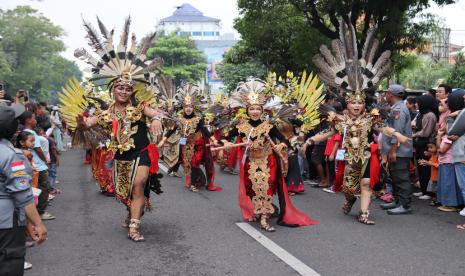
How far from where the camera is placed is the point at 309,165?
1114 centimetres

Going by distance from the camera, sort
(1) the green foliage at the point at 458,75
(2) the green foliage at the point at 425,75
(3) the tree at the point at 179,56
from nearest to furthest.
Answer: (1) the green foliage at the point at 458,75 < (2) the green foliage at the point at 425,75 < (3) the tree at the point at 179,56

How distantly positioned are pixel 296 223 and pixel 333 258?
1.48m

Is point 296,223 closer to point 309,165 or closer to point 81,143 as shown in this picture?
point 81,143

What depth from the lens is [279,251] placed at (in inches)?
218

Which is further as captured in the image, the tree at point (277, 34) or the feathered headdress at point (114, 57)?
the tree at point (277, 34)

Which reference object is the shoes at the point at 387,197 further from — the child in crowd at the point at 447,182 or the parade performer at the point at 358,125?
the parade performer at the point at 358,125

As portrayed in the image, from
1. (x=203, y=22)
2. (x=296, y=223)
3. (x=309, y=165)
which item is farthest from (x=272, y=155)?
(x=203, y=22)

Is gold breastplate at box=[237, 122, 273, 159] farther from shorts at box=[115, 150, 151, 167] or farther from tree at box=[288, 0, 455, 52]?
tree at box=[288, 0, 455, 52]

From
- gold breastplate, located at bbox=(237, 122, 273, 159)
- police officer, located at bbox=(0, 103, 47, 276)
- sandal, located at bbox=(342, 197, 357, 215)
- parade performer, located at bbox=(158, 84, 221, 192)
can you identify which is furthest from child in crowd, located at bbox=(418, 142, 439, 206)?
police officer, located at bbox=(0, 103, 47, 276)

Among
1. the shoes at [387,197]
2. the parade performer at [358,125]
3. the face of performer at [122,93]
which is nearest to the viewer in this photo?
the face of performer at [122,93]

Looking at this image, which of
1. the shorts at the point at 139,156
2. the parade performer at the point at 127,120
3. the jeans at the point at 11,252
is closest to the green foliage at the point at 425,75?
the parade performer at the point at 127,120

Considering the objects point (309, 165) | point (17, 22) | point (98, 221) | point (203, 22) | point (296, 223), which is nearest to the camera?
point (296, 223)

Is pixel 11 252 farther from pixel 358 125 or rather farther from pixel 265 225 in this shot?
pixel 358 125

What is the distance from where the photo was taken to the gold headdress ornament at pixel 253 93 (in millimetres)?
6637
